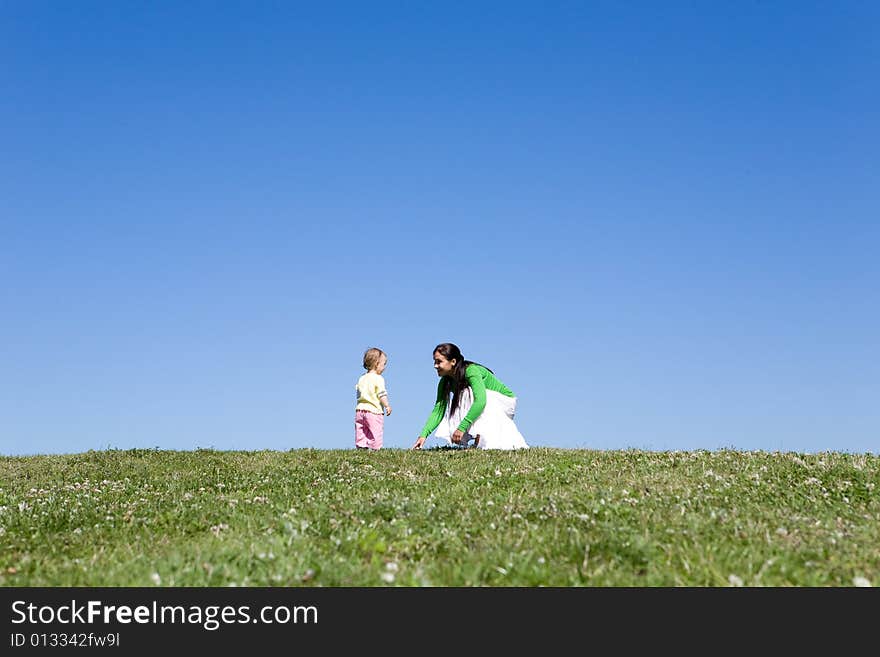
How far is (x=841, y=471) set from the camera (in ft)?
48.0

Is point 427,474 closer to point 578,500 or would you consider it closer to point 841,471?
point 578,500

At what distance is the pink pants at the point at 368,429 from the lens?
78.7 feet

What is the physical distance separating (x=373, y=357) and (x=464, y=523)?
46.6 feet

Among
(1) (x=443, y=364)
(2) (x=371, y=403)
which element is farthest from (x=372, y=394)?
(1) (x=443, y=364)

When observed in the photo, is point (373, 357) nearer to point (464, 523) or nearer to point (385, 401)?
point (385, 401)

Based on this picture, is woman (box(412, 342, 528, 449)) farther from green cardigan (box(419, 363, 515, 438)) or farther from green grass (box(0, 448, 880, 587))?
green grass (box(0, 448, 880, 587))

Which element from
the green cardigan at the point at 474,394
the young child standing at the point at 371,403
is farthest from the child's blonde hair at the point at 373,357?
the green cardigan at the point at 474,394

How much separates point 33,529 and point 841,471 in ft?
45.7

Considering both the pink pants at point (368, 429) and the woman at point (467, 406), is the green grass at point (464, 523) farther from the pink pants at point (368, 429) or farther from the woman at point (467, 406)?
the pink pants at point (368, 429)

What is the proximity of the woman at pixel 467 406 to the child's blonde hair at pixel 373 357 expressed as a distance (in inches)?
125

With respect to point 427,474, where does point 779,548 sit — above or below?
below

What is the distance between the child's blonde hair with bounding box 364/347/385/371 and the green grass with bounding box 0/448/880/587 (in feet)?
18.6

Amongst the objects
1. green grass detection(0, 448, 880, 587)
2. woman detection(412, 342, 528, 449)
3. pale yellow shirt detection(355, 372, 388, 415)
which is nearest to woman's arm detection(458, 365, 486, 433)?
woman detection(412, 342, 528, 449)
